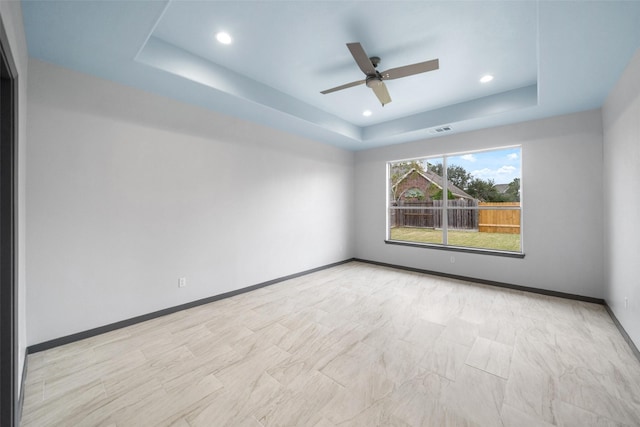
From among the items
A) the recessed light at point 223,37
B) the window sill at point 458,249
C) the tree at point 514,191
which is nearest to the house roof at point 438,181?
the tree at point 514,191

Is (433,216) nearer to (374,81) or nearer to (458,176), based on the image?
(458,176)

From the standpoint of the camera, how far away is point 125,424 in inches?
60.0

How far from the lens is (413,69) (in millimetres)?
2439

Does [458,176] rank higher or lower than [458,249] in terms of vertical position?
higher

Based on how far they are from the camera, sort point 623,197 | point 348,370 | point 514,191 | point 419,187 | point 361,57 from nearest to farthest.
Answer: point 348,370, point 361,57, point 623,197, point 514,191, point 419,187

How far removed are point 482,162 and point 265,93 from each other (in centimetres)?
385

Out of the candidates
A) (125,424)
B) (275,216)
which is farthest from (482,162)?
(125,424)

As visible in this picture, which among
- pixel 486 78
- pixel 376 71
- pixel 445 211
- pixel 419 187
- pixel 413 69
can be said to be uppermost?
pixel 486 78

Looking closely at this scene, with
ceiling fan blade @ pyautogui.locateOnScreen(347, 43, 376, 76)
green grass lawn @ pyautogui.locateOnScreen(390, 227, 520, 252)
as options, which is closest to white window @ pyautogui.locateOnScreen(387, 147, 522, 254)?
green grass lawn @ pyautogui.locateOnScreen(390, 227, 520, 252)

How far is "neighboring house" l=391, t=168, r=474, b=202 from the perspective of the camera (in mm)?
4801

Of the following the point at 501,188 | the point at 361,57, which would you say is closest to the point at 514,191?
the point at 501,188

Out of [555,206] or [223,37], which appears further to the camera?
[555,206]

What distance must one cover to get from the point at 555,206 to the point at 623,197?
1.14 m

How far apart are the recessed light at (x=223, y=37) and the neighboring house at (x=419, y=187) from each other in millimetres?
4122
